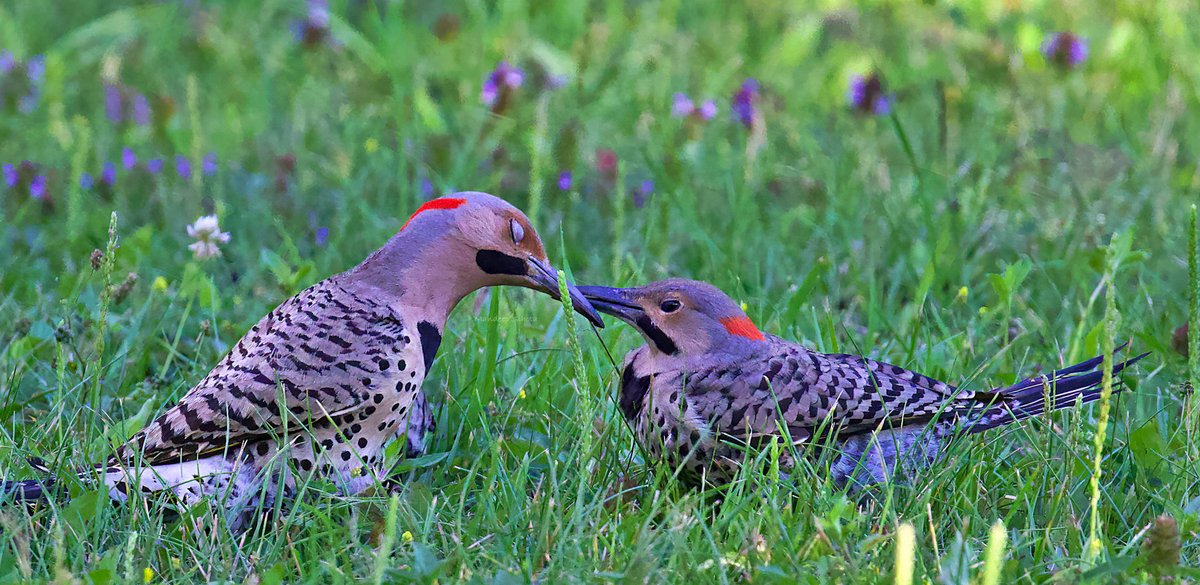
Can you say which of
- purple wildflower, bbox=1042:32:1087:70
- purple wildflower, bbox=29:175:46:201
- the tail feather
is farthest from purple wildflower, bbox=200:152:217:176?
purple wildflower, bbox=1042:32:1087:70

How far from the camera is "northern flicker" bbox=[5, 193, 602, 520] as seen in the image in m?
4.11

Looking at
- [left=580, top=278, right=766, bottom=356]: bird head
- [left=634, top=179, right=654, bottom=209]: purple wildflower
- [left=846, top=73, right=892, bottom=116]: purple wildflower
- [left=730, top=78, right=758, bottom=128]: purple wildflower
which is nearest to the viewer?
[left=580, top=278, right=766, bottom=356]: bird head

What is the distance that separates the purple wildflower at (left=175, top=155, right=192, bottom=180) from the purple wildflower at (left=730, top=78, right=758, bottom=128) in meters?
2.82

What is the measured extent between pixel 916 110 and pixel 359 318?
470 cm

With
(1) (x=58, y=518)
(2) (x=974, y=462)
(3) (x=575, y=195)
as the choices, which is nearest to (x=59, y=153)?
(3) (x=575, y=195)

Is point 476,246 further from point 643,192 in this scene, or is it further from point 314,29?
point 314,29

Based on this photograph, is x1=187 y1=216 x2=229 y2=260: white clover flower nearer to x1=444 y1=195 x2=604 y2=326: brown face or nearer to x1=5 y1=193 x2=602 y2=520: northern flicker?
x1=5 y1=193 x2=602 y2=520: northern flicker

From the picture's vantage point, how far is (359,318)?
4.42m

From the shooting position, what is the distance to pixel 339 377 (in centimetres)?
423

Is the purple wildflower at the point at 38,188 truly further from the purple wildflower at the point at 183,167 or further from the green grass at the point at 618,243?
the purple wildflower at the point at 183,167

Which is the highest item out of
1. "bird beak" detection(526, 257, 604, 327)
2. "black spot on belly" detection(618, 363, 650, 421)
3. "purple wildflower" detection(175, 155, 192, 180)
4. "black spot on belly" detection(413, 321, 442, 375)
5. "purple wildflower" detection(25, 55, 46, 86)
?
"bird beak" detection(526, 257, 604, 327)

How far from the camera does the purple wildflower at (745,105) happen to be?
779cm

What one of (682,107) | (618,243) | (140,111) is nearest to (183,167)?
(140,111)

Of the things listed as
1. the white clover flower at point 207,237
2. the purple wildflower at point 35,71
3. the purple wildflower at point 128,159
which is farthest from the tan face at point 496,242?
the purple wildflower at point 35,71
